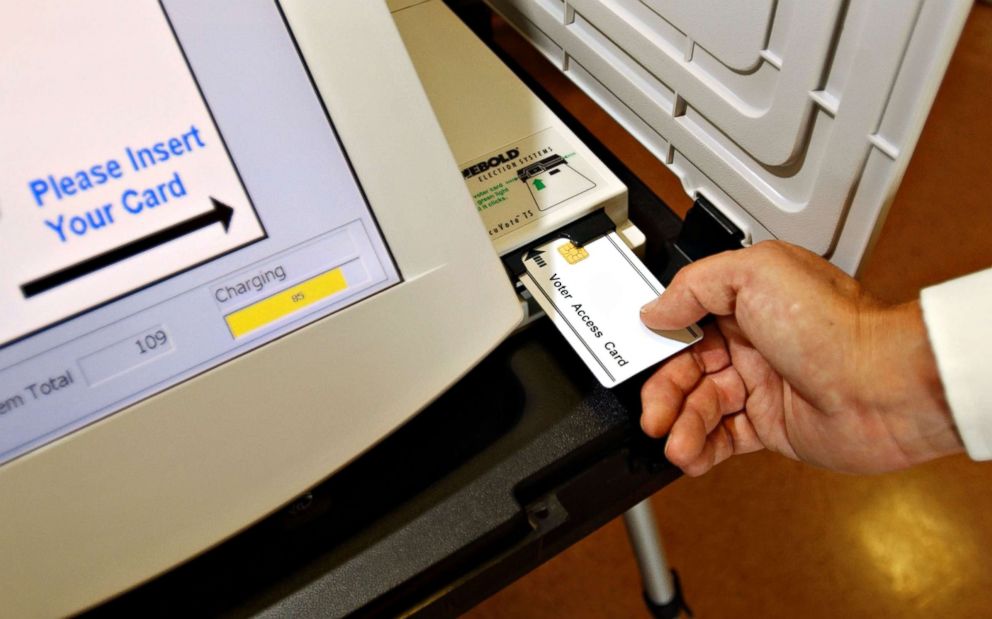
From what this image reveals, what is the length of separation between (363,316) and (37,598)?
24 centimetres

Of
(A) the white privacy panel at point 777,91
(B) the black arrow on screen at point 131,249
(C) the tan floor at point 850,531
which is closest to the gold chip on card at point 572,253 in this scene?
(A) the white privacy panel at point 777,91

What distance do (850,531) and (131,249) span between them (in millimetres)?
1097

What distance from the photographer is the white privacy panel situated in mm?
444

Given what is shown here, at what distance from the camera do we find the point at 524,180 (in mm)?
611

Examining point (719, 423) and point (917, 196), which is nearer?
point (719, 423)

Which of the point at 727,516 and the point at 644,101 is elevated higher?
the point at 644,101

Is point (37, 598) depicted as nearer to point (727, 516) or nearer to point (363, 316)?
point (363, 316)

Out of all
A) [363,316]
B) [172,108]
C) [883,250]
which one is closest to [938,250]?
[883,250]

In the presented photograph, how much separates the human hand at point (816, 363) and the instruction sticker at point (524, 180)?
0.37ft

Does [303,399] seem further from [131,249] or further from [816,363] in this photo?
[816,363]

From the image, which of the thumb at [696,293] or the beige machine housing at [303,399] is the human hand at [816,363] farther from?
the beige machine housing at [303,399]

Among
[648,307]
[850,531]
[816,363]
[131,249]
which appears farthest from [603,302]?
[850,531]

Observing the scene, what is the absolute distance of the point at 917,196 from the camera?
1.29m

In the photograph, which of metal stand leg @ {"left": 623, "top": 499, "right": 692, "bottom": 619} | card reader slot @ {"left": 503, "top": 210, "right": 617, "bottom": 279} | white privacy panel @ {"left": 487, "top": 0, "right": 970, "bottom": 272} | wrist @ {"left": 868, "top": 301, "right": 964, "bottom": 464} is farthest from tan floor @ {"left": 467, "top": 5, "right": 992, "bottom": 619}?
wrist @ {"left": 868, "top": 301, "right": 964, "bottom": 464}
